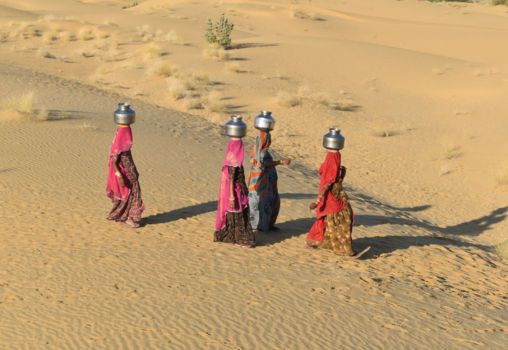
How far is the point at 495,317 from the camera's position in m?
7.71

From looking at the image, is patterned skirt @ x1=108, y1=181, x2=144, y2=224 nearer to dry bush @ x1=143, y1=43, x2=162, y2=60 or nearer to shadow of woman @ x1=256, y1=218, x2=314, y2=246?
shadow of woman @ x1=256, y1=218, x2=314, y2=246

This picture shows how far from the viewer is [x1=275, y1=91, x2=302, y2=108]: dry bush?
2136 centimetres

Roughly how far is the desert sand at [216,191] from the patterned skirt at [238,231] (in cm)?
14

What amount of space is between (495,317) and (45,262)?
537 centimetres

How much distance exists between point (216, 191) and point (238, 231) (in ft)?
10.4

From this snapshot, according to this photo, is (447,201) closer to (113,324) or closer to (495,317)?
(495,317)

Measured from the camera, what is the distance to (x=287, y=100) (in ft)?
70.0

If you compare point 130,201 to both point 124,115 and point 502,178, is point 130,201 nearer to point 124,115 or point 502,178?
point 124,115

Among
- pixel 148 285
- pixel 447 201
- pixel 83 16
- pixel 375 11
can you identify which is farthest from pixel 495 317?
pixel 375 11

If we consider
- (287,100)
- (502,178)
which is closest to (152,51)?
(287,100)

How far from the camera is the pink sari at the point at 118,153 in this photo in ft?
29.4

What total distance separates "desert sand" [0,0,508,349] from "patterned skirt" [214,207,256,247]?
137 millimetres

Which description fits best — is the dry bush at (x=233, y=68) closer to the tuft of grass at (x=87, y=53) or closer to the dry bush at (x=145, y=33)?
the tuft of grass at (x=87, y=53)

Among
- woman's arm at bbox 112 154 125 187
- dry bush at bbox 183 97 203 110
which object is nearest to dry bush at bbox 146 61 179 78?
dry bush at bbox 183 97 203 110
